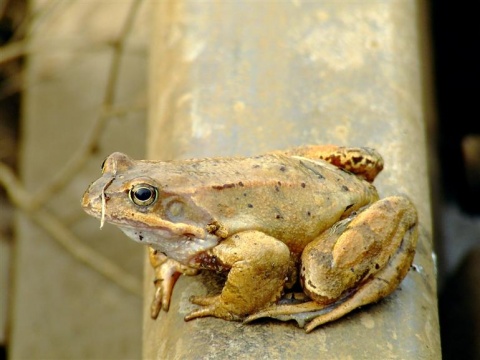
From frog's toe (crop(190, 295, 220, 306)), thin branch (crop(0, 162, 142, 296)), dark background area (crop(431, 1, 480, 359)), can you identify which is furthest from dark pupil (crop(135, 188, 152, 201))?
dark background area (crop(431, 1, 480, 359))

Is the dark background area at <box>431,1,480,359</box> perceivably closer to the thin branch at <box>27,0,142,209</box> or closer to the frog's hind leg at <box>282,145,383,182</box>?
the thin branch at <box>27,0,142,209</box>

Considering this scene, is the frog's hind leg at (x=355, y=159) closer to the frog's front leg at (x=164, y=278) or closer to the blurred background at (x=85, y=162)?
the frog's front leg at (x=164, y=278)

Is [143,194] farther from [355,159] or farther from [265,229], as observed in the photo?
[355,159]

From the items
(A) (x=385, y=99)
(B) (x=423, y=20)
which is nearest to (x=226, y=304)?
(A) (x=385, y=99)

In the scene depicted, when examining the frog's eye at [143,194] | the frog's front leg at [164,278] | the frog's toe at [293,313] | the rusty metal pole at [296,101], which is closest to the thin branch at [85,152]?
the rusty metal pole at [296,101]

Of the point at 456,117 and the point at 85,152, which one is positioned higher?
the point at 456,117

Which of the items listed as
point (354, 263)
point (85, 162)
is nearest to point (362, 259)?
point (354, 263)
